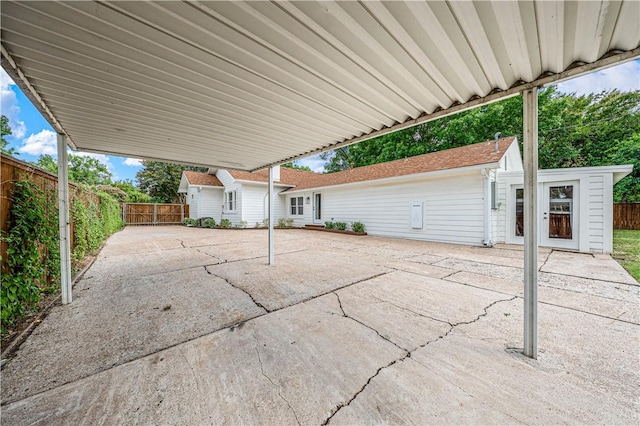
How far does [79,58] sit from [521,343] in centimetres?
439

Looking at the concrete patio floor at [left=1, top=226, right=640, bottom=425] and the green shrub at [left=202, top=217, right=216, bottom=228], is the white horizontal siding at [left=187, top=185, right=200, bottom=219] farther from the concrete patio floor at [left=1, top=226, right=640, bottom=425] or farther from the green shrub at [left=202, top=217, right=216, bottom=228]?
the concrete patio floor at [left=1, top=226, right=640, bottom=425]

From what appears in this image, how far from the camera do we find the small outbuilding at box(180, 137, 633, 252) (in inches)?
246

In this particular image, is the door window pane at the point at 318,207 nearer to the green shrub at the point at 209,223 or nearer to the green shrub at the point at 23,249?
the green shrub at the point at 209,223

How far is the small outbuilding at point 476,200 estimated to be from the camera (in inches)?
246

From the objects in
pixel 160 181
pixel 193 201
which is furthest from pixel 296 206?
pixel 160 181

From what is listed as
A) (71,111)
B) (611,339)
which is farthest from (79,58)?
(611,339)

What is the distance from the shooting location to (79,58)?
5.70 feet

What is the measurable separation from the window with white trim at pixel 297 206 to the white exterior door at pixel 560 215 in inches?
432

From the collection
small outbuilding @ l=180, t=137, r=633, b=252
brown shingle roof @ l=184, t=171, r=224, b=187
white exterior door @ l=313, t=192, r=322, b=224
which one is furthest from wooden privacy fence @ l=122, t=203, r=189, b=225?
white exterior door @ l=313, t=192, r=322, b=224

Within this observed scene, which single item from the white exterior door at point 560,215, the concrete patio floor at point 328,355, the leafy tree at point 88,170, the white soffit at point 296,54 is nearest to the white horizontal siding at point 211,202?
the leafy tree at point 88,170

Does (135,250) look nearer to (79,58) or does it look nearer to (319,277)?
(319,277)

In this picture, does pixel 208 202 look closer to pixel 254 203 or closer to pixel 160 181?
pixel 254 203

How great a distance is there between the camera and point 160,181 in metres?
24.2

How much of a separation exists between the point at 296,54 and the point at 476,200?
782 centimetres
